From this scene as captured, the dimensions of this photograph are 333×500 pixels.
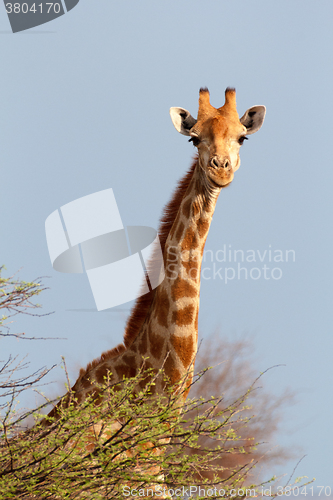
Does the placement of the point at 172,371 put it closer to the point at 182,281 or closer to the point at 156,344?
the point at 156,344

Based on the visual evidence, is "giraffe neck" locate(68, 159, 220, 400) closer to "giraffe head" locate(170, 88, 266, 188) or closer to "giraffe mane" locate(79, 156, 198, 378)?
"giraffe mane" locate(79, 156, 198, 378)

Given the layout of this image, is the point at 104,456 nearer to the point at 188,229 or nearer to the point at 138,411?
the point at 138,411

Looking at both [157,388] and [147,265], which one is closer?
[157,388]

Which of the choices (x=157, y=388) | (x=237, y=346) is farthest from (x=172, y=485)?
(x=237, y=346)

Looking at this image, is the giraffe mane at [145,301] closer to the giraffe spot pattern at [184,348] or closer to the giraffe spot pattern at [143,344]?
the giraffe spot pattern at [143,344]

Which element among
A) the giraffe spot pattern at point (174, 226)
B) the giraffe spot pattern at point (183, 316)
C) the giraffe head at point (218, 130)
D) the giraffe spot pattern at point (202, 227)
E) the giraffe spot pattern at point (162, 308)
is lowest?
the giraffe spot pattern at point (183, 316)

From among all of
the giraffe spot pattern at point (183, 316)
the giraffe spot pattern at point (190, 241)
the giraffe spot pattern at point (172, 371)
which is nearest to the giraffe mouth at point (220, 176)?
the giraffe spot pattern at point (190, 241)

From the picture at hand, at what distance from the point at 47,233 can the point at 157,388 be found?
8.27 ft

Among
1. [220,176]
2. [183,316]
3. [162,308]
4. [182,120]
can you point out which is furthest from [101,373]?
[182,120]

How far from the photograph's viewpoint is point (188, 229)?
6.23 m

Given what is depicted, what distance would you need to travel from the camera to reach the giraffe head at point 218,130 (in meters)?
5.93

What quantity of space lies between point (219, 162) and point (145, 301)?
1.92m

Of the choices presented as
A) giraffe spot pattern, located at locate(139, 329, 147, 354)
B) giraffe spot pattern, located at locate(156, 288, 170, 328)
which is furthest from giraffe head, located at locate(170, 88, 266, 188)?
giraffe spot pattern, located at locate(139, 329, 147, 354)

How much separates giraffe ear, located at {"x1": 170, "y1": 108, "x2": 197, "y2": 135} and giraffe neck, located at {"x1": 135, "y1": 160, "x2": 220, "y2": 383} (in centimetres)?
93
